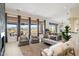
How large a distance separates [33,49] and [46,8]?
3.46 feet

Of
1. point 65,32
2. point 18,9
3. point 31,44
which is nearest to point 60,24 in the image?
point 65,32

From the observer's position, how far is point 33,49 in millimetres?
2842

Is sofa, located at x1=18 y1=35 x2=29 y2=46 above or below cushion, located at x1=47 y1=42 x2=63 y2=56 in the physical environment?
above

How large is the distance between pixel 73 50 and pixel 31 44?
1.03 metres

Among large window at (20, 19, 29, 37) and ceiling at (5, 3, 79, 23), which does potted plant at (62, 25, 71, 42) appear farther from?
large window at (20, 19, 29, 37)

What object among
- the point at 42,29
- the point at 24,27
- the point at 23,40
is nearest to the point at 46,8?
the point at 42,29

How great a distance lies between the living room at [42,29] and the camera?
8.86ft

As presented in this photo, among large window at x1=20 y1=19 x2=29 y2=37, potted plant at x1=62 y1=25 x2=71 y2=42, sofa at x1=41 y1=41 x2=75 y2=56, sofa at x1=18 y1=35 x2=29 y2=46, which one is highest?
large window at x1=20 y1=19 x2=29 y2=37

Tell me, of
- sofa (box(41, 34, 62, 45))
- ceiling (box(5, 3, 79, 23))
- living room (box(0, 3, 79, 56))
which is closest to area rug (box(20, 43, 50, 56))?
living room (box(0, 3, 79, 56))

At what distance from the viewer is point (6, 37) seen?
2.73 metres

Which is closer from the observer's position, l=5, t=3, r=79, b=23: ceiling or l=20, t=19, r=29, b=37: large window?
l=5, t=3, r=79, b=23: ceiling

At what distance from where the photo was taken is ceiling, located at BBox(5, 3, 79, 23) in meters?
2.68

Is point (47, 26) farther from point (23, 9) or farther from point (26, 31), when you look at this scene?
point (23, 9)

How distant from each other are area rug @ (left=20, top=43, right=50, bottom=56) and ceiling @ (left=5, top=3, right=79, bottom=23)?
80cm
